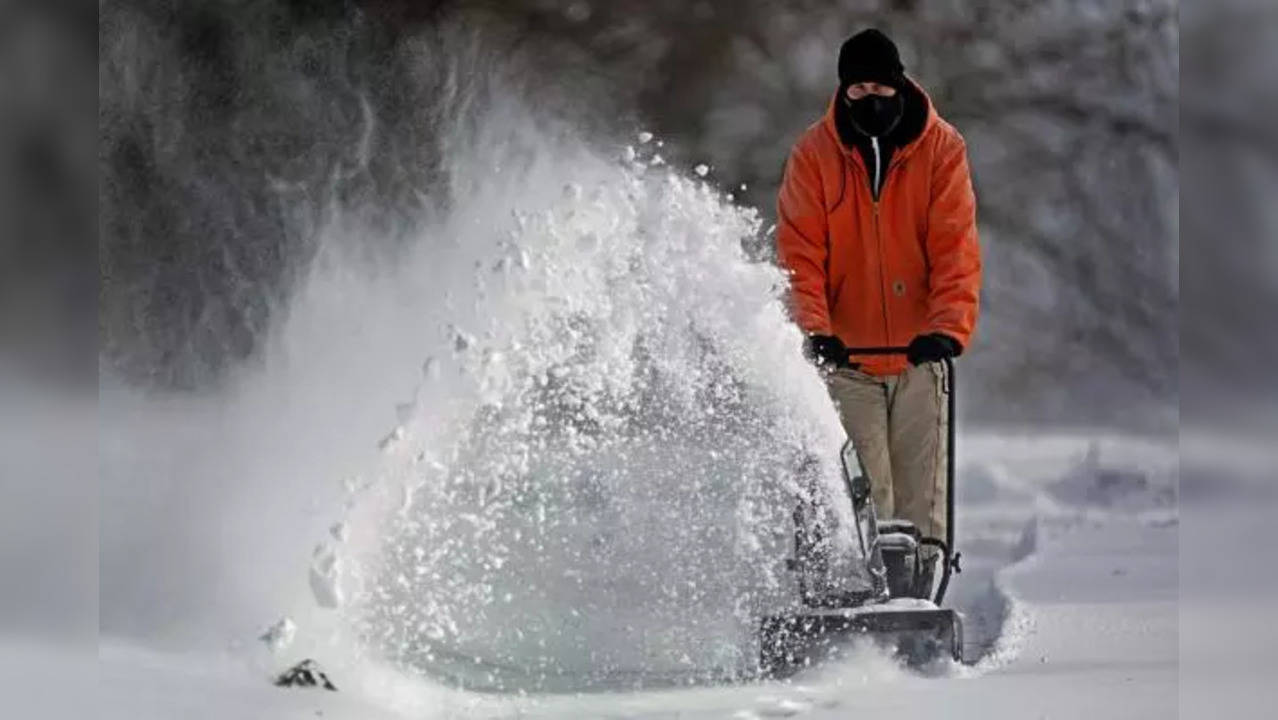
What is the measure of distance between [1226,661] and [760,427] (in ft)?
5.04

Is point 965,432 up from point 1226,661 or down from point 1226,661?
up

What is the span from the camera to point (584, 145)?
4.05 metres

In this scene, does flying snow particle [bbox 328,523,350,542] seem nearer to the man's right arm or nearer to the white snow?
the white snow

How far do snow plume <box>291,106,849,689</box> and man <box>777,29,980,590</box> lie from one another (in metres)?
0.13

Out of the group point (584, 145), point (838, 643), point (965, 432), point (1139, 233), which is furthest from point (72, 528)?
point (1139, 233)

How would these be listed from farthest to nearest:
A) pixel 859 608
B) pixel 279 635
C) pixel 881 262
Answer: pixel 881 262 → pixel 859 608 → pixel 279 635

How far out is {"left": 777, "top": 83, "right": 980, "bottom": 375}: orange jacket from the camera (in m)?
4.09

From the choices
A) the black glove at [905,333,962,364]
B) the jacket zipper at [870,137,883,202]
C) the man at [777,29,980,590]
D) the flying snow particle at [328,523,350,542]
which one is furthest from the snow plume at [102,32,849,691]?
the jacket zipper at [870,137,883,202]

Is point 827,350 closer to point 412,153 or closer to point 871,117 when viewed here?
point 871,117

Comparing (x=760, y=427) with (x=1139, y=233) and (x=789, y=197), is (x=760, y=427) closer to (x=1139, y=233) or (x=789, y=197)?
(x=789, y=197)

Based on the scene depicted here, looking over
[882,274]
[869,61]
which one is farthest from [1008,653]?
[869,61]

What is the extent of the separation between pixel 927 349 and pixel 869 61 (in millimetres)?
700

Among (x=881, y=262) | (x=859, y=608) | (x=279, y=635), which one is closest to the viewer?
(x=279, y=635)

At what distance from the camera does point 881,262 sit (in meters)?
4.11
